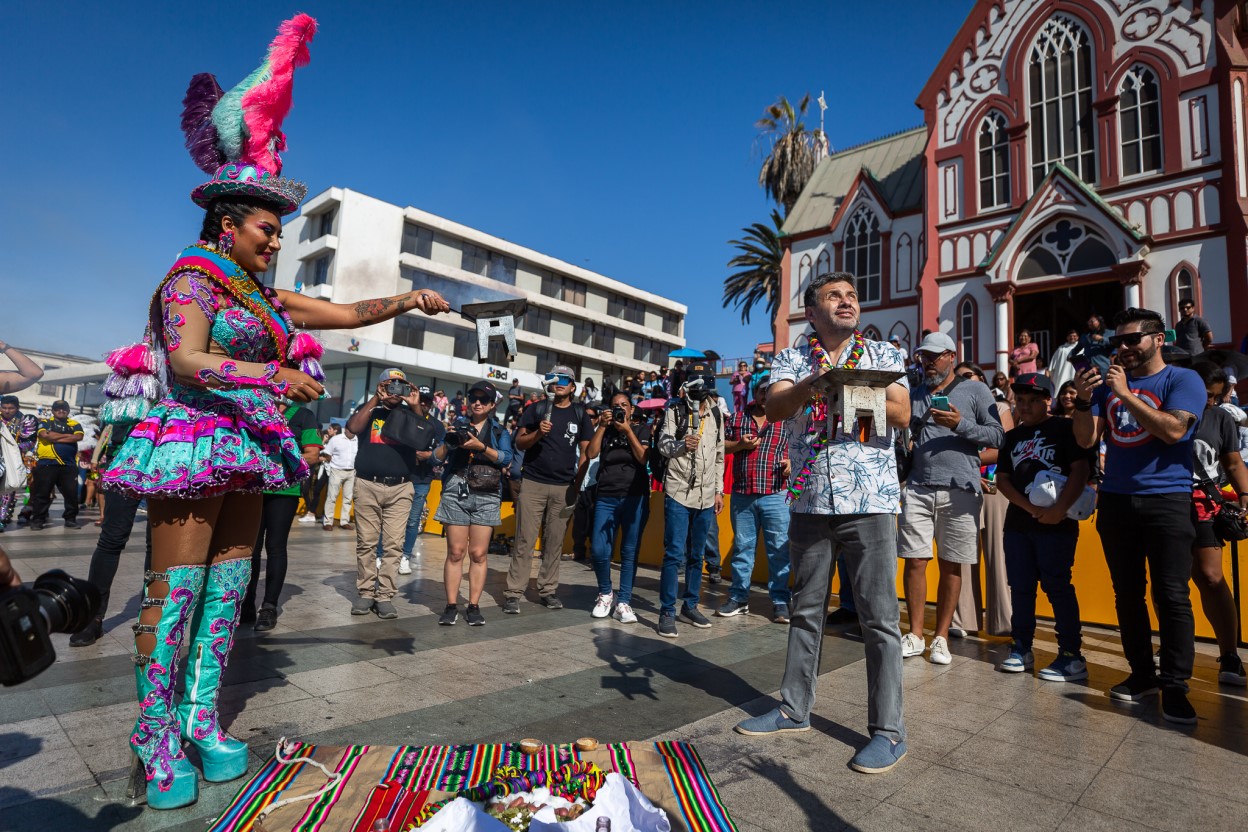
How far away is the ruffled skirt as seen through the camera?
2408mm

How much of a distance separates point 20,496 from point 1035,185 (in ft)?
76.9

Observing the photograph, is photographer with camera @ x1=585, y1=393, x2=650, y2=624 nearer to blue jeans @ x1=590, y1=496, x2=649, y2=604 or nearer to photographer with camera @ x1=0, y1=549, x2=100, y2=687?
blue jeans @ x1=590, y1=496, x2=649, y2=604

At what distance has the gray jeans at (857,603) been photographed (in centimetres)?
306

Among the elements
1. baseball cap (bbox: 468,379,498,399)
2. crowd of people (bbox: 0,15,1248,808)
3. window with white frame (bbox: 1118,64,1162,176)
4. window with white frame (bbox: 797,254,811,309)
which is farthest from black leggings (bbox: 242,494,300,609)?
window with white frame (bbox: 797,254,811,309)

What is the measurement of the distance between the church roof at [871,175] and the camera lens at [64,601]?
76.0 feet

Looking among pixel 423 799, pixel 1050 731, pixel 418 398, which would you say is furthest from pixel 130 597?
pixel 1050 731

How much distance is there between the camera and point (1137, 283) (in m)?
16.1

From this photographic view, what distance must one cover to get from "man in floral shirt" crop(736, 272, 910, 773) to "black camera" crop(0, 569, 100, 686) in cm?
262

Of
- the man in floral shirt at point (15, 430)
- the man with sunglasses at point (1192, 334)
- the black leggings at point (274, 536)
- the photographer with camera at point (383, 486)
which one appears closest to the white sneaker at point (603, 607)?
the photographer with camera at point (383, 486)

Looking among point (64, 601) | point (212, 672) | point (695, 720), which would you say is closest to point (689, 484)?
point (695, 720)

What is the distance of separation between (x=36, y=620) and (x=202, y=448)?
0.99 meters

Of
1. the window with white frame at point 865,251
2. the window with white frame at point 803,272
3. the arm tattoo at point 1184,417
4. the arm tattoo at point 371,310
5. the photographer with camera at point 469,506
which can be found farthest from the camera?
the window with white frame at point 803,272

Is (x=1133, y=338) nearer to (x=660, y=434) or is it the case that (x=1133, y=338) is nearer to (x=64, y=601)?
(x=660, y=434)

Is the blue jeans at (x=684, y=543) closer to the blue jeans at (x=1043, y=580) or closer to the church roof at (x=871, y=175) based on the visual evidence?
the blue jeans at (x=1043, y=580)
